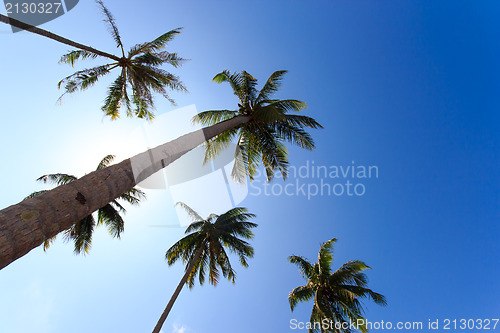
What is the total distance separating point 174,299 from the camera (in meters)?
11.8

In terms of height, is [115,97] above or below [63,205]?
above

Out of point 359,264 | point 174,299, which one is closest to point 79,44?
point 174,299

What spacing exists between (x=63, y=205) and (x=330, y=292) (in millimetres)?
15856

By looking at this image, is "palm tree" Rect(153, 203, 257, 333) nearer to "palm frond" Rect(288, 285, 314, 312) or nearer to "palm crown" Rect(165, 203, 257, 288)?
"palm crown" Rect(165, 203, 257, 288)

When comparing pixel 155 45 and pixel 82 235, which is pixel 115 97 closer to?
pixel 155 45

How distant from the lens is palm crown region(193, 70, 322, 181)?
11.8m

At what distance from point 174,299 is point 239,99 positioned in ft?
32.7

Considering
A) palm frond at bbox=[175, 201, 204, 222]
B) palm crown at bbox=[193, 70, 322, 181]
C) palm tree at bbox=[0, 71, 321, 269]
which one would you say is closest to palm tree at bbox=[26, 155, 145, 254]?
palm frond at bbox=[175, 201, 204, 222]

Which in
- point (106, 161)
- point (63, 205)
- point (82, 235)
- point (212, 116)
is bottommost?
point (63, 205)

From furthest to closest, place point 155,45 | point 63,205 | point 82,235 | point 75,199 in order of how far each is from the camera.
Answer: point 82,235 → point 155,45 → point 75,199 → point 63,205

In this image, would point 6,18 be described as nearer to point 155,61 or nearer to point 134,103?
point 155,61

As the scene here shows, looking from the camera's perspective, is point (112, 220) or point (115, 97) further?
point (112, 220)

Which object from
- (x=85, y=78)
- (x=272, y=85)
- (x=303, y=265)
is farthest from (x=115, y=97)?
(x=303, y=265)

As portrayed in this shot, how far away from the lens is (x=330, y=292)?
50.3 ft
